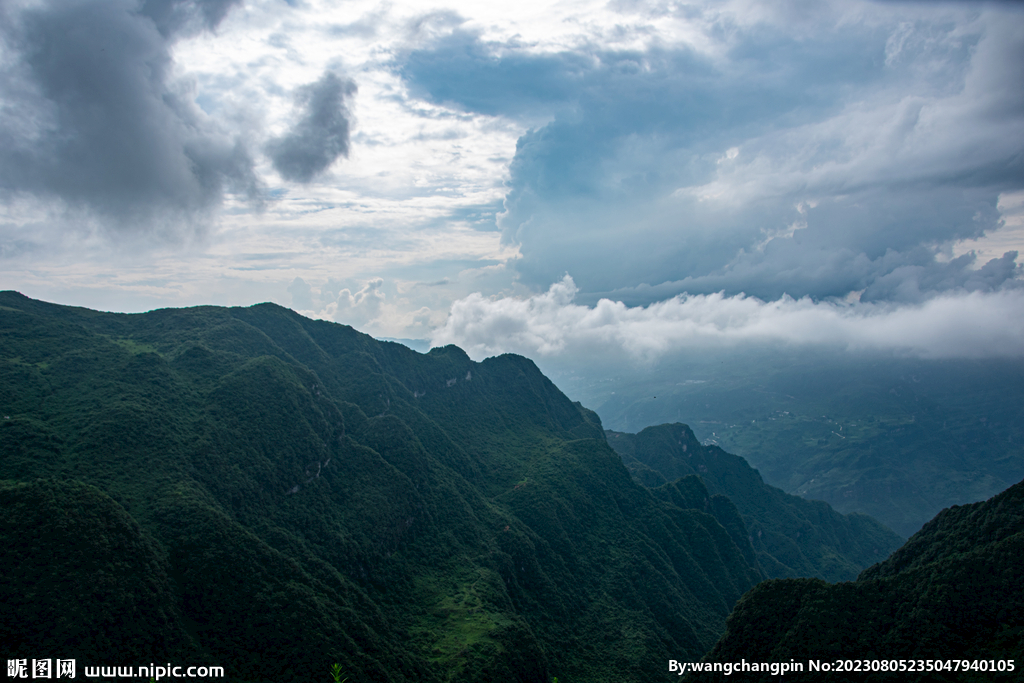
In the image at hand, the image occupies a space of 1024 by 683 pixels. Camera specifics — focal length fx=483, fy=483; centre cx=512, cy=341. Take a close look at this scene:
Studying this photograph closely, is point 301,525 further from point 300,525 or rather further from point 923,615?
point 923,615

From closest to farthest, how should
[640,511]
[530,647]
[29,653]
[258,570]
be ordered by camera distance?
1. [29,653]
2. [258,570]
3. [530,647]
4. [640,511]

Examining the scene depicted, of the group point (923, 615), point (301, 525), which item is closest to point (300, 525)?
point (301, 525)

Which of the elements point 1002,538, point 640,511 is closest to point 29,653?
point 1002,538

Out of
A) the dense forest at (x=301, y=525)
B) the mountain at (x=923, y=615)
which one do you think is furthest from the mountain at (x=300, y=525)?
the mountain at (x=923, y=615)

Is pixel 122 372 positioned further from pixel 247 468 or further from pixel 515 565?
pixel 515 565

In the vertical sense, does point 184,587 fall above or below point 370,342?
below

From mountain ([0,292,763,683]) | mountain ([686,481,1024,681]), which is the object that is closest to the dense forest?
mountain ([0,292,763,683])

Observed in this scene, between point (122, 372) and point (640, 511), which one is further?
point (640, 511)
